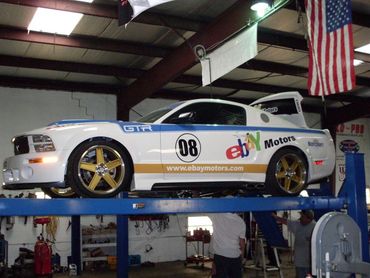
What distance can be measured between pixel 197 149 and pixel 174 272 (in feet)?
26.3

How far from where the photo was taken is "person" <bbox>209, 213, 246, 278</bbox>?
614 cm

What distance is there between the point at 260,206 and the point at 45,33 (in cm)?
674

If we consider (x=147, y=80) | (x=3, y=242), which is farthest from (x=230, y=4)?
(x=3, y=242)

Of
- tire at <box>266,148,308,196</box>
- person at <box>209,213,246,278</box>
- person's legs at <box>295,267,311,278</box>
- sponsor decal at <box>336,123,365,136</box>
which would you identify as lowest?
person's legs at <box>295,267,311,278</box>

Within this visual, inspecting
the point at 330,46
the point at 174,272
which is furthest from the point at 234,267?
the point at 174,272

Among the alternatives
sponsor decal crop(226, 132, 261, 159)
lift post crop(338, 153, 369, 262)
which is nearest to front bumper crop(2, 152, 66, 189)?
sponsor decal crop(226, 132, 261, 159)

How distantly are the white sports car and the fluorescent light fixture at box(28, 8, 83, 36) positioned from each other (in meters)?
4.29

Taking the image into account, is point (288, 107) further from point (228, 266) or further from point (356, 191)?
point (228, 266)

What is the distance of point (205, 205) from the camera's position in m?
3.91

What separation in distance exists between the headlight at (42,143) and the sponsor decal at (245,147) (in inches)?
68.3

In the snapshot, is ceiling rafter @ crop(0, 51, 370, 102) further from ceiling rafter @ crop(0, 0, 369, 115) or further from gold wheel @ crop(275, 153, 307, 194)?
gold wheel @ crop(275, 153, 307, 194)

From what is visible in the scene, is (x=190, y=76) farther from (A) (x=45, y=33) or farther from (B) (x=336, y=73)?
(B) (x=336, y=73)

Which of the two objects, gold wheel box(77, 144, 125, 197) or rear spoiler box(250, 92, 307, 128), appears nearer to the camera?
gold wheel box(77, 144, 125, 197)

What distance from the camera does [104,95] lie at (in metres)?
12.9
